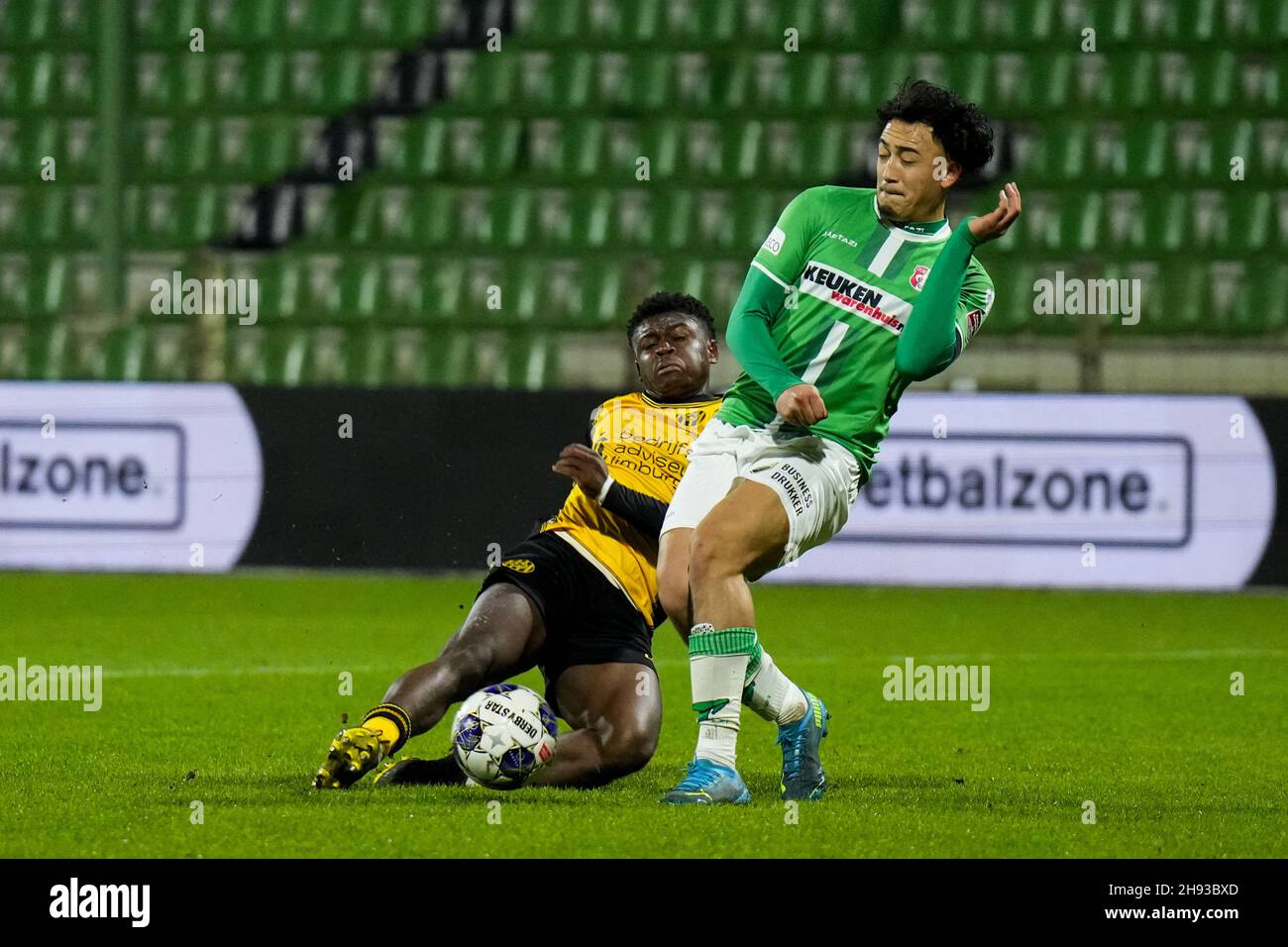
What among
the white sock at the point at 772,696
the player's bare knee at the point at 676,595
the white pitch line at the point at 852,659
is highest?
the player's bare knee at the point at 676,595

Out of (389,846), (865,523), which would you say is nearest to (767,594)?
(865,523)

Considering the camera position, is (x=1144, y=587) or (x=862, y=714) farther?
(x=1144, y=587)

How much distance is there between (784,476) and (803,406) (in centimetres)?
30

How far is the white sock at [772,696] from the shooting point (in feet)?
19.0

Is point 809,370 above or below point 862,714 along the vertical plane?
above

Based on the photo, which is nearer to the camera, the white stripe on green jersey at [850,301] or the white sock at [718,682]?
the white sock at [718,682]

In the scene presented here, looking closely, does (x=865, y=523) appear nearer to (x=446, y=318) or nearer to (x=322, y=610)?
(x=322, y=610)

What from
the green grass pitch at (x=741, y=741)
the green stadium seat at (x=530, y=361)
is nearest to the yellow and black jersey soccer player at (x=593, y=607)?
the green grass pitch at (x=741, y=741)

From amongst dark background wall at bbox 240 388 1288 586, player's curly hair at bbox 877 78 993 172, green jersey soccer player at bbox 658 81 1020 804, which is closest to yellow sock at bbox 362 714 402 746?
green jersey soccer player at bbox 658 81 1020 804

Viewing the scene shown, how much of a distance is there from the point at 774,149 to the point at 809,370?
1047cm

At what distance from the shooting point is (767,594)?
505 inches

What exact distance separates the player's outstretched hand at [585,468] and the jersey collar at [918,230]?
1.13 m

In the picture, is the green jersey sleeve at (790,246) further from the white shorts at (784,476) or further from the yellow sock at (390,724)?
the yellow sock at (390,724)

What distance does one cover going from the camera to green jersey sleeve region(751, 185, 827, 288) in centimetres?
570
